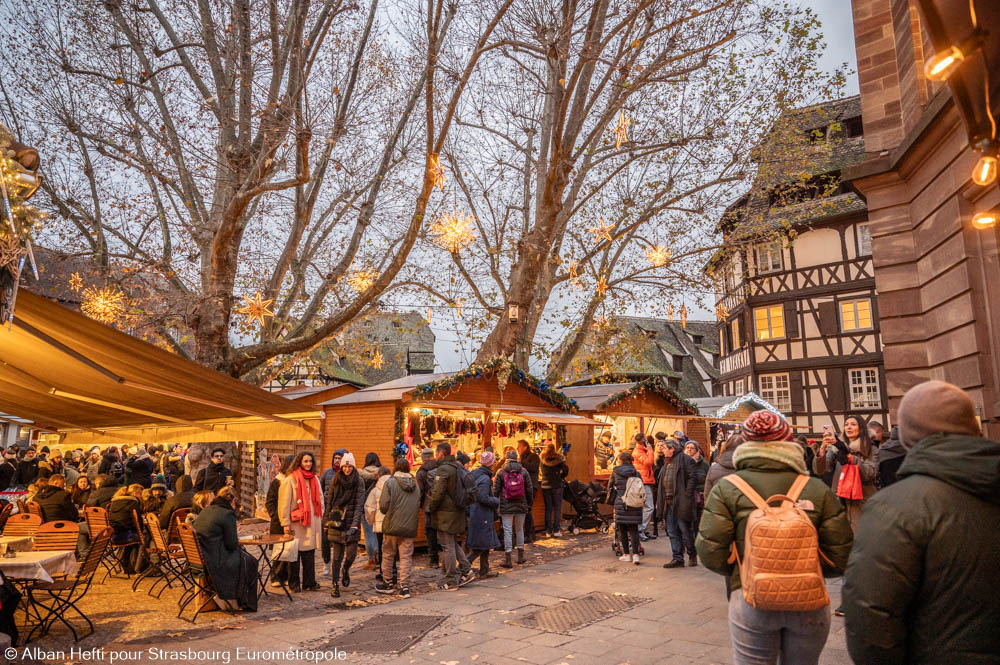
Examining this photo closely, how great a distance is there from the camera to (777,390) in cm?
2573

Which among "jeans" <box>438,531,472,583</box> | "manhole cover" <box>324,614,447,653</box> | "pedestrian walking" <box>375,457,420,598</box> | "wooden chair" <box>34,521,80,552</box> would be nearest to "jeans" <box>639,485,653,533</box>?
"jeans" <box>438,531,472,583</box>

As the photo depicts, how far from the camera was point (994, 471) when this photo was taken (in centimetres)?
192

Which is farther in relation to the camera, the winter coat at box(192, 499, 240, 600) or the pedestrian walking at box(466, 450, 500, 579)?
the pedestrian walking at box(466, 450, 500, 579)

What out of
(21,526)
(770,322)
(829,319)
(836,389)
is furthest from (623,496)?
(770,322)

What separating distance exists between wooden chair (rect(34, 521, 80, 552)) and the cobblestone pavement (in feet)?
3.45

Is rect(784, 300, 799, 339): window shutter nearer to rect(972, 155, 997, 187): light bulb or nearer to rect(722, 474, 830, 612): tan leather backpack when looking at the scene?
rect(972, 155, 997, 187): light bulb

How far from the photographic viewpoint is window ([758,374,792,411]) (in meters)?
25.1

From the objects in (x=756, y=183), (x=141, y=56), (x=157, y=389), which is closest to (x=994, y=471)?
(x=157, y=389)

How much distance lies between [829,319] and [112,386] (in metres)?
24.3

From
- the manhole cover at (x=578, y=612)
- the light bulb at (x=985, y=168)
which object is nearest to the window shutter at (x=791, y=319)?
the manhole cover at (x=578, y=612)

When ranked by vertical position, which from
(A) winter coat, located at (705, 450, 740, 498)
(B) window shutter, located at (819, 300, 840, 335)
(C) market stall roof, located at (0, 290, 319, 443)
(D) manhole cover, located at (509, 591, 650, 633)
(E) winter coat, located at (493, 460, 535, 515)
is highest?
(B) window shutter, located at (819, 300, 840, 335)

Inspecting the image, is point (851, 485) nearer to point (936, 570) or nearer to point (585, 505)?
point (936, 570)

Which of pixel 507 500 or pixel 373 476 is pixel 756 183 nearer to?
pixel 507 500

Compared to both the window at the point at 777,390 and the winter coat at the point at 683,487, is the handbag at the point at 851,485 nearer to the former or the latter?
the winter coat at the point at 683,487
